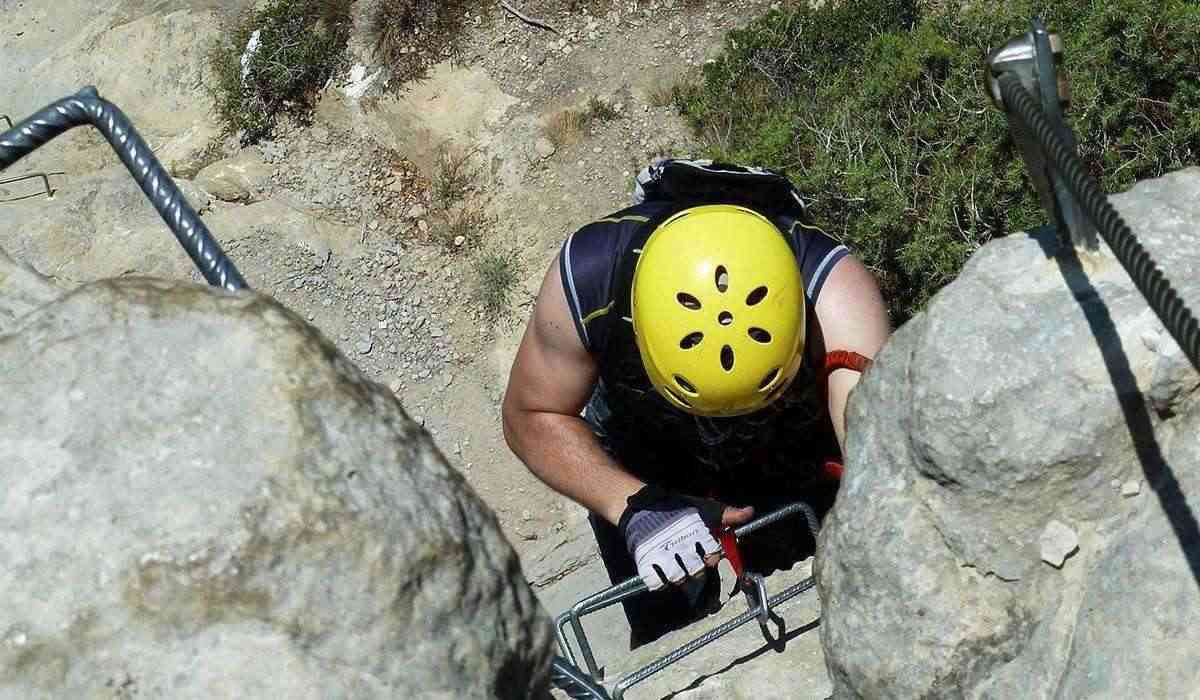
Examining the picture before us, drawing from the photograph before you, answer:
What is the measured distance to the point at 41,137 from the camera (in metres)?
2.08

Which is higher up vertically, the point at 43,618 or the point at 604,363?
the point at 43,618

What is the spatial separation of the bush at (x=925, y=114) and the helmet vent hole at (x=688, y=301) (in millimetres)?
2182

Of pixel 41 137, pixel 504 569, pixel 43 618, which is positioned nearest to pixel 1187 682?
pixel 504 569

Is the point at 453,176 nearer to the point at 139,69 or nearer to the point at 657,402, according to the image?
the point at 139,69

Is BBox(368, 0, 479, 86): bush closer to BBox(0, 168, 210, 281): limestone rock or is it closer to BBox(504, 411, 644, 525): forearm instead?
BBox(0, 168, 210, 281): limestone rock

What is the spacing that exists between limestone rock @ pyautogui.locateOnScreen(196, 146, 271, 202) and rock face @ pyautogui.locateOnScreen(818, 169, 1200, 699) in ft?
22.8

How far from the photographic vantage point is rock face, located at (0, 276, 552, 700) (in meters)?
1.48

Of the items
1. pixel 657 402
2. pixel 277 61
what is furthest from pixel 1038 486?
pixel 277 61

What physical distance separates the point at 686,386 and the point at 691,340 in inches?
7.6

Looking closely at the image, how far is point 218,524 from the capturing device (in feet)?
4.93

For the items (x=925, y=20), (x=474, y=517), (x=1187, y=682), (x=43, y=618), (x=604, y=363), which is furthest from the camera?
(x=925, y=20)

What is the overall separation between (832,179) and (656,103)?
2.30 meters

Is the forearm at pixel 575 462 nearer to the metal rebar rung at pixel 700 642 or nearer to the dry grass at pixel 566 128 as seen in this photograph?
the metal rebar rung at pixel 700 642

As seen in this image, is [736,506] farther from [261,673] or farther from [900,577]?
[261,673]
